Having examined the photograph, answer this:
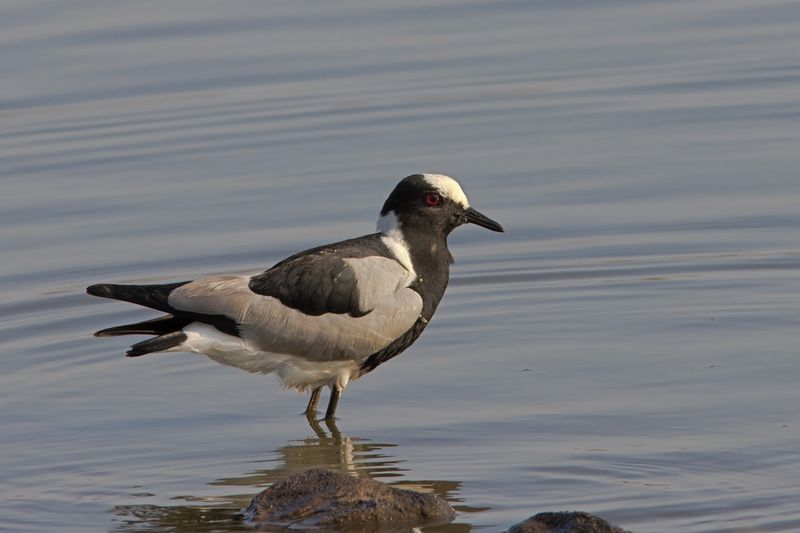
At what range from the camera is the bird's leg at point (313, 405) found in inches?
392

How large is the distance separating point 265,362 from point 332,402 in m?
0.45

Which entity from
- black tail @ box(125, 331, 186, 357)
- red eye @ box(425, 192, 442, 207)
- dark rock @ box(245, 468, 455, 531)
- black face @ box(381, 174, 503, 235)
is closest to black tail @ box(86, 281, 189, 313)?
black tail @ box(125, 331, 186, 357)

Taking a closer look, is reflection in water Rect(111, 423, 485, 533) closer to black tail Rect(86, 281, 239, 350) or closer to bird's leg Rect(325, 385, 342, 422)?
bird's leg Rect(325, 385, 342, 422)

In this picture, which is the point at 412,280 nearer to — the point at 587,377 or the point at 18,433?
the point at 587,377

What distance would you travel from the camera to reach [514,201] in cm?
1317

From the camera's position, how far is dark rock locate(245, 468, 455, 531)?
773 centimetres

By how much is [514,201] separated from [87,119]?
456 centimetres

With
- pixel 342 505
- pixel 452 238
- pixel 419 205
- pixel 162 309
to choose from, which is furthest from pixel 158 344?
pixel 452 238

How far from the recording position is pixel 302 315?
9.69 meters

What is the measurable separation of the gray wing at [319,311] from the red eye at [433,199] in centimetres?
69

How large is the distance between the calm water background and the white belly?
24cm

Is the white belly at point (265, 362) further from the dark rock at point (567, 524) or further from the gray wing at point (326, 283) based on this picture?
the dark rock at point (567, 524)

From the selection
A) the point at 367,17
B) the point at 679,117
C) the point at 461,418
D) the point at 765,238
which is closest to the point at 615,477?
the point at 461,418

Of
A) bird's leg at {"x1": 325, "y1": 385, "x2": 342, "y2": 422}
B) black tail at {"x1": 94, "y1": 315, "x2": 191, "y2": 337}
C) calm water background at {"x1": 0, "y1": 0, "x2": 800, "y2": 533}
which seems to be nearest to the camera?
calm water background at {"x1": 0, "y1": 0, "x2": 800, "y2": 533}
